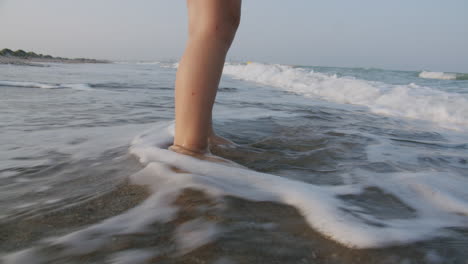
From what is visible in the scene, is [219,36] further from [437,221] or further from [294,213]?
[437,221]

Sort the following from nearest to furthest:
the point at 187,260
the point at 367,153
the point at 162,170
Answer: the point at 187,260 → the point at 162,170 → the point at 367,153

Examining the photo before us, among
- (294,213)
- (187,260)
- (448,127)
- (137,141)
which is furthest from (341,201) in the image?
(448,127)

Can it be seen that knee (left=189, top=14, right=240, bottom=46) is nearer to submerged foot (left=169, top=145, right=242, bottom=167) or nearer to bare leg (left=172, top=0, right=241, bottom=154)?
bare leg (left=172, top=0, right=241, bottom=154)

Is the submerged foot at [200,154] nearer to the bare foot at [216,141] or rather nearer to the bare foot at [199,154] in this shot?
the bare foot at [199,154]

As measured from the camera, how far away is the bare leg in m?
1.35

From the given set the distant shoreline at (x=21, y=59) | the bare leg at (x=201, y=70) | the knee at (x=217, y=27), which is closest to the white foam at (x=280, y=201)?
the bare leg at (x=201, y=70)

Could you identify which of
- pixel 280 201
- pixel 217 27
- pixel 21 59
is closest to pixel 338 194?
pixel 280 201

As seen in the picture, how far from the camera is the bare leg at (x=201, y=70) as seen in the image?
1.35m

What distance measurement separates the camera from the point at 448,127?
322 centimetres

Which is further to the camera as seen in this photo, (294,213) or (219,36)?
(219,36)

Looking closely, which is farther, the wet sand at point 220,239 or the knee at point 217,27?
the knee at point 217,27

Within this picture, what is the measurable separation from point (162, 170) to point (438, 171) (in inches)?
45.6

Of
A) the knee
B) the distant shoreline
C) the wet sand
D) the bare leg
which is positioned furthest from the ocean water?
the distant shoreline

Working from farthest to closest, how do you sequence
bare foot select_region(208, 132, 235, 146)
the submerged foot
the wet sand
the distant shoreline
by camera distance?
the distant shoreline → bare foot select_region(208, 132, 235, 146) → the submerged foot → the wet sand
